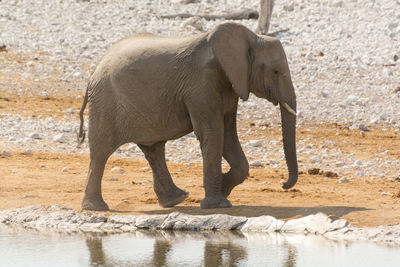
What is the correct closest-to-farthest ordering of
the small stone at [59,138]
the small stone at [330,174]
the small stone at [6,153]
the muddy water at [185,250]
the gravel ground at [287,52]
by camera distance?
the muddy water at [185,250], the small stone at [330,174], the small stone at [6,153], the gravel ground at [287,52], the small stone at [59,138]

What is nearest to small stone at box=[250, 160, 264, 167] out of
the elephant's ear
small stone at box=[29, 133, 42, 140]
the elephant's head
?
small stone at box=[29, 133, 42, 140]

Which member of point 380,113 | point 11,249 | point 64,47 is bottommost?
point 11,249

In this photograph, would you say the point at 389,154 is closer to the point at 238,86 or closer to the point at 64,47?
the point at 238,86

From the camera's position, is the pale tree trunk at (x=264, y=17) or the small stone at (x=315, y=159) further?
the pale tree trunk at (x=264, y=17)

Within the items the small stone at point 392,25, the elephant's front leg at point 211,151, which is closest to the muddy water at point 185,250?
the elephant's front leg at point 211,151

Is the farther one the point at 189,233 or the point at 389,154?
the point at 389,154

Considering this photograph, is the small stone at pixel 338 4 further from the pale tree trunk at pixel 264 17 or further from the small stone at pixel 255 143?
the small stone at pixel 255 143

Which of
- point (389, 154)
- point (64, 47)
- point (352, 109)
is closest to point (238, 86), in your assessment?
point (389, 154)

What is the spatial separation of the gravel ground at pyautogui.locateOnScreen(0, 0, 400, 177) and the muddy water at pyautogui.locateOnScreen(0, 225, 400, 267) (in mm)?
4534

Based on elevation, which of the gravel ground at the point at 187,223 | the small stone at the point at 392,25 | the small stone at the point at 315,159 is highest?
the small stone at the point at 392,25

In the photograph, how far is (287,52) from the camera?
1992 cm

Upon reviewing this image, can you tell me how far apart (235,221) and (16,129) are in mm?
6862

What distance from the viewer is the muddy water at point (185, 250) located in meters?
7.75

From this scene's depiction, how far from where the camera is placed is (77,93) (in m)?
17.5
